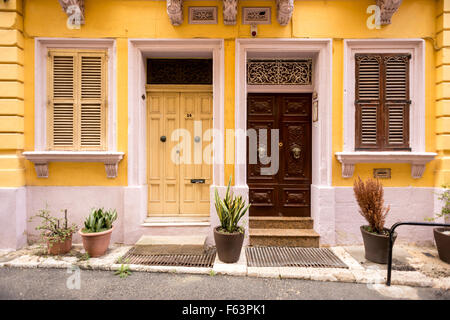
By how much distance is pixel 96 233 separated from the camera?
4.31 meters

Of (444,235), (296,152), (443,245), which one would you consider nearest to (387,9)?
(296,152)

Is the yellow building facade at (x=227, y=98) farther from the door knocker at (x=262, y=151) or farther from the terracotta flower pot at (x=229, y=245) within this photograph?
the terracotta flower pot at (x=229, y=245)

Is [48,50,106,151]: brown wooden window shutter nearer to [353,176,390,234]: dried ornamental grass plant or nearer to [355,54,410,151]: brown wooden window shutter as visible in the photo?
[353,176,390,234]: dried ornamental grass plant

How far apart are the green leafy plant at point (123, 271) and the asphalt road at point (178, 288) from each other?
7 cm

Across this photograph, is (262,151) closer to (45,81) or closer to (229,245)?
(229,245)

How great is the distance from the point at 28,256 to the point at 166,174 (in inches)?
109

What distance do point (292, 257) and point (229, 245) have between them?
3.95ft

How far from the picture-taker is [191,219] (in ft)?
17.6

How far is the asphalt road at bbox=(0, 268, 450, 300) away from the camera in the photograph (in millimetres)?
3367

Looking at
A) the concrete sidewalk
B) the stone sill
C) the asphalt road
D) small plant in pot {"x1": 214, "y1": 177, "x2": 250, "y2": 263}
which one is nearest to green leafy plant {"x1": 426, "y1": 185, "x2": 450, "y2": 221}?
the stone sill

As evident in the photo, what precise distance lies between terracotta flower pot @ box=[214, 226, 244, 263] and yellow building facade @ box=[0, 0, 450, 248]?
842 mm

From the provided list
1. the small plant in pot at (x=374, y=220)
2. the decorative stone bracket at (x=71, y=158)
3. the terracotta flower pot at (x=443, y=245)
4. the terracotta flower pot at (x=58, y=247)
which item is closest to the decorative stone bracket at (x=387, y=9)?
the small plant in pot at (x=374, y=220)
